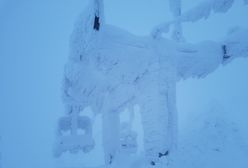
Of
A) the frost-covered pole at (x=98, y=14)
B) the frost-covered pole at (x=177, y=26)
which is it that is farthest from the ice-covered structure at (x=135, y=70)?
the frost-covered pole at (x=177, y=26)

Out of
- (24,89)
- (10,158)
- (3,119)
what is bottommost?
(10,158)

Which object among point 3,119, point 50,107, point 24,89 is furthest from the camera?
point 24,89

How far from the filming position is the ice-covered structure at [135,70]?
7.43m

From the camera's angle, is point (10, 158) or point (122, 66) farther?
point (10, 158)

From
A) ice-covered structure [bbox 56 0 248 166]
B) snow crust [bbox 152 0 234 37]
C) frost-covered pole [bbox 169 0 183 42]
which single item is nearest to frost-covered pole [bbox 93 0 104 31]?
ice-covered structure [bbox 56 0 248 166]

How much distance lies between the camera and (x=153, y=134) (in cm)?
777

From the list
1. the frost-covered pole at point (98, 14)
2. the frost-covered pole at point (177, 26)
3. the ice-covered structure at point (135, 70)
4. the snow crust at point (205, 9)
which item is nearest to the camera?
the snow crust at point (205, 9)

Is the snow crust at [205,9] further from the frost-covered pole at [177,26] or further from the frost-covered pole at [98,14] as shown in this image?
the frost-covered pole at [177,26]

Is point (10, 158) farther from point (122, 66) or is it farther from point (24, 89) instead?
point (122, 66)

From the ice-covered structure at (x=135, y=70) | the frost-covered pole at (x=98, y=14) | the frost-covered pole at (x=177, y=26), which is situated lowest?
the ice-covered structure at (x=135, y=70)

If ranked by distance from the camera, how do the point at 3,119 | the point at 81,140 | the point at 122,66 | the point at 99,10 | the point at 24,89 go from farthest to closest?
the point at 24,89 → the point at 3,119 → the point at 81,140 → the point at 122,66 → the point at 99,10

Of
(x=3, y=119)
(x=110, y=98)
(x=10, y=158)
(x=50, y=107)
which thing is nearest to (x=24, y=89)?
(x=50, y=107)

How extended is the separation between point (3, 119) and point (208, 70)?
14644 centimetres

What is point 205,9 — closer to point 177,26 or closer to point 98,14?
point 98,14
